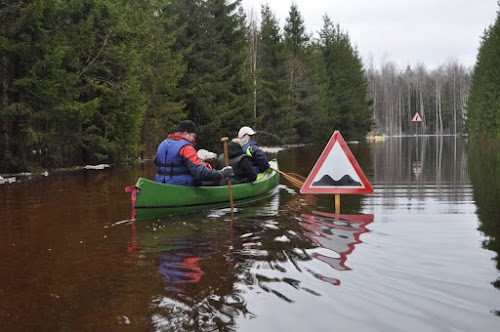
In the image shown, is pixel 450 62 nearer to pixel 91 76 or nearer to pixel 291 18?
pixel 291 18

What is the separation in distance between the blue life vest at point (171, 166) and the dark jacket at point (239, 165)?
5.84 ft

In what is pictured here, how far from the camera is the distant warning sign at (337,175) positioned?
862 centimetres

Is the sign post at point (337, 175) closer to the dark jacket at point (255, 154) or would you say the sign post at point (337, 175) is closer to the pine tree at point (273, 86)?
the dark jacket at point (255, 154)

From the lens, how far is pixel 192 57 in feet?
100

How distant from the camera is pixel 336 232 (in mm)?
7387

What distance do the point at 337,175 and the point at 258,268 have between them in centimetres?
374

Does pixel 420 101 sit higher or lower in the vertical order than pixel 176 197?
higher

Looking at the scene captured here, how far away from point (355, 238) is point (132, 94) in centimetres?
1732

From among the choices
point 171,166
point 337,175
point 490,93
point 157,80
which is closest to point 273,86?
point 157,80

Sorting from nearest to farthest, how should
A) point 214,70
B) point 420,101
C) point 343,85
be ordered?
point 214,70
point 343,85
point 420,101

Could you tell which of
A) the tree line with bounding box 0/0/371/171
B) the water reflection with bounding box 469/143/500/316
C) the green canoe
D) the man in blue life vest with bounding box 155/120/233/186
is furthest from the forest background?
the man in blue life vest with bounding box 155/120/233/186

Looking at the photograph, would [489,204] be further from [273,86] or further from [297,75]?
[297,75]

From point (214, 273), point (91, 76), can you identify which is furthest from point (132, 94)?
point (214, 273)

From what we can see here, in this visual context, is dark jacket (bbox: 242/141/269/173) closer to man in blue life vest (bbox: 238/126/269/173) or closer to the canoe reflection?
man in blue life vest (bbox: 238/126/269/173)
